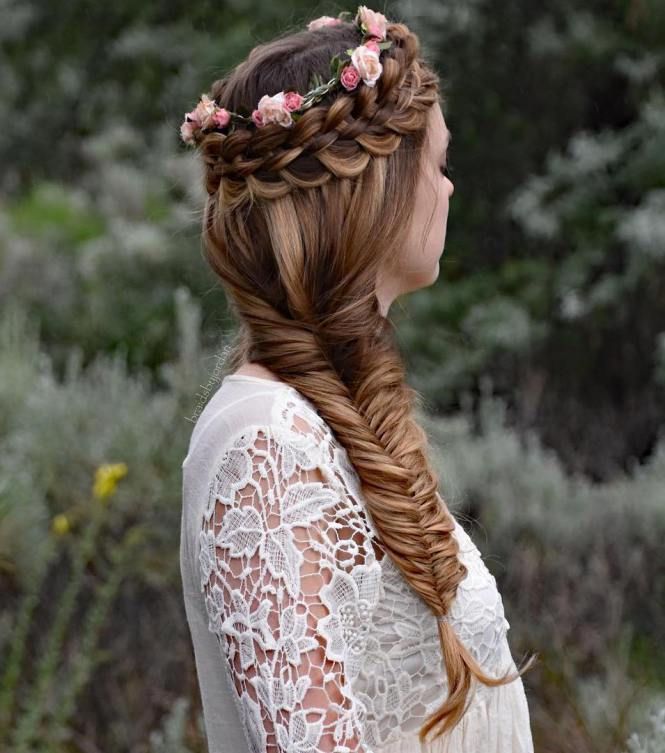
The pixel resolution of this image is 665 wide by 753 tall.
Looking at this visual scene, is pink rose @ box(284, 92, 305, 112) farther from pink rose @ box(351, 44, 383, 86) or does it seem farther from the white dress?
the white dress

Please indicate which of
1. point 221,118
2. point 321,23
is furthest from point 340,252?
point 321,23

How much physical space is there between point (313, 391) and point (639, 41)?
4.77 meters

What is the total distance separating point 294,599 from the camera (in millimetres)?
→ 1438

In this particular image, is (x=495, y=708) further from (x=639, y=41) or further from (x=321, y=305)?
(x=639, y=41)

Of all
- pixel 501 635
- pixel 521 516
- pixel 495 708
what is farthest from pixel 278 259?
pixel 521 516

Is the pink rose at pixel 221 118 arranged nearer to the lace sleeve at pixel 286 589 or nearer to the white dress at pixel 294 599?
the white dress at pixel 294 599

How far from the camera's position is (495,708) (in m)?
1.86

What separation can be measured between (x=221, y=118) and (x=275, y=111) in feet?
0.45

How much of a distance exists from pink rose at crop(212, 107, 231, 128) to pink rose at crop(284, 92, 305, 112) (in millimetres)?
119

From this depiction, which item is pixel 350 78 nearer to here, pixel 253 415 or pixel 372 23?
pixel 372 23

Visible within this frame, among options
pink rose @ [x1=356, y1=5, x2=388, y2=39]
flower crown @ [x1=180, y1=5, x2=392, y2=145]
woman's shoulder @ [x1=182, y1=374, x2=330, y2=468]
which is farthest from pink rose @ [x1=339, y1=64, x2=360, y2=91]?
woman's shoulder @ [x1=182, y1=374, x2=330, y2=468]

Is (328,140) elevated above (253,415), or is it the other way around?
(328,140)

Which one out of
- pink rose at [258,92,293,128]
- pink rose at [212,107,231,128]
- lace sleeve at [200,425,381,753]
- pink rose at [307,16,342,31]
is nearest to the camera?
lace sleeve at [200,425,381,753]

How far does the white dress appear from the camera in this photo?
1438 millimetres
